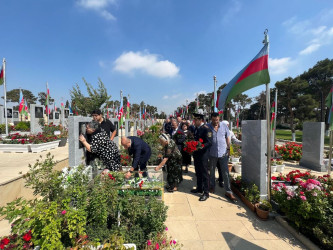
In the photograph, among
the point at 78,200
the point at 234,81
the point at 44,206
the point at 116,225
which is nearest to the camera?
the point at 44,206

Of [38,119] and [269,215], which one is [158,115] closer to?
[38,119]

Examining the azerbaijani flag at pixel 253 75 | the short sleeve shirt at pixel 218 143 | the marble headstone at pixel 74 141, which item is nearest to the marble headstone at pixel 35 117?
the marble headstone at pixel 74 141

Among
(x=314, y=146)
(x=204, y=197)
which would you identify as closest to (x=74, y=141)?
(x=204, y=197)

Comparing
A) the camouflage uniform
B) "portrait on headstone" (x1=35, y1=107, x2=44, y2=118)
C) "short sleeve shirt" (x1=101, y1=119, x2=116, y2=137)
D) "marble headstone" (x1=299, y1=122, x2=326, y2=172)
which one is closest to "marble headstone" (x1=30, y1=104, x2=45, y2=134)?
"portrait on headstone" (x1=35, y1=107, x2=44, y2=118)

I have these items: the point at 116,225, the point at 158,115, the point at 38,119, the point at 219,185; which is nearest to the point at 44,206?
the point at 116,225

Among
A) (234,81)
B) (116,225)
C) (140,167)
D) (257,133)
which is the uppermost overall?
(234,81)

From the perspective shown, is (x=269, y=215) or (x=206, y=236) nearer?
(x=206, y=236)

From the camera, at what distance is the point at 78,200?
188 centimetres

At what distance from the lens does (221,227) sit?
2.81 meters

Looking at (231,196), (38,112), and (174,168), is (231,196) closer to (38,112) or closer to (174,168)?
(174,168)

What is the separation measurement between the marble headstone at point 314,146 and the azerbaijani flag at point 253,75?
4.63 meters

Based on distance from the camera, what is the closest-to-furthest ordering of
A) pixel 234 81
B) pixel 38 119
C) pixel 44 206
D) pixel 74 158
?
pixel 44 206, pixel 74 158, pixel 234 81, pixel 38 119

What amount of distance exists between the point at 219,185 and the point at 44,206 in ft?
13.7

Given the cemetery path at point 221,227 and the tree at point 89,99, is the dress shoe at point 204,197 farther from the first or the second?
the tree at point 89,99
